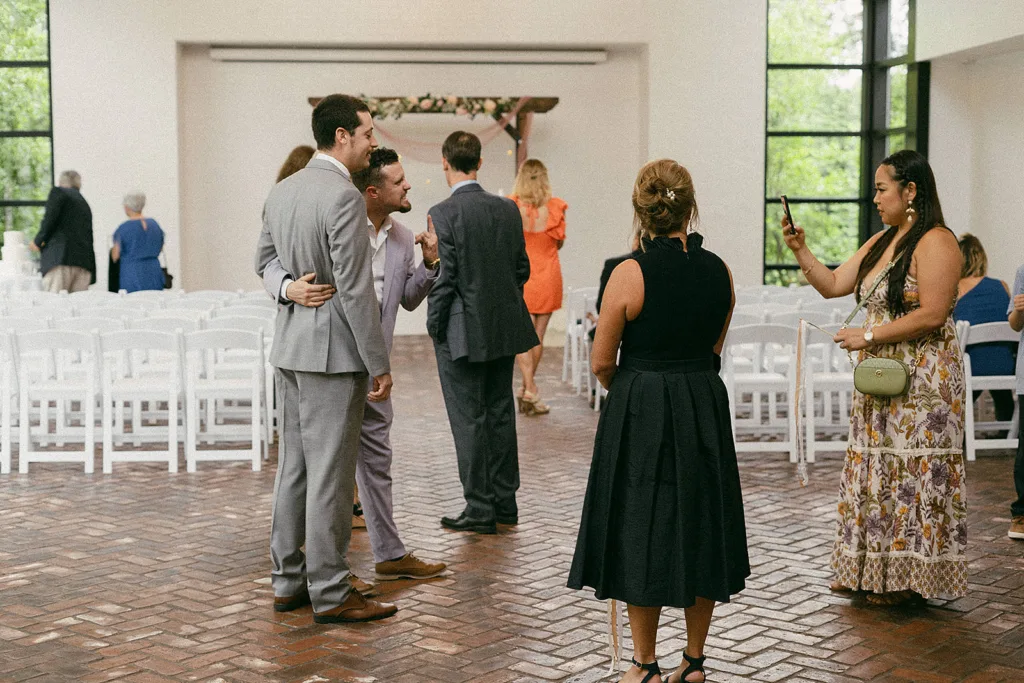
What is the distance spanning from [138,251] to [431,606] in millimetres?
10106

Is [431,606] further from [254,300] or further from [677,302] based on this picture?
[254,300]

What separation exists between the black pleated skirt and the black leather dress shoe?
2.42 meters

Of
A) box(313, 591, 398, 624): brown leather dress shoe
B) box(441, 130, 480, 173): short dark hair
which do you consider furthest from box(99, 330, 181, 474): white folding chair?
box(313, 591, 398, 624): brown leather dress shoe

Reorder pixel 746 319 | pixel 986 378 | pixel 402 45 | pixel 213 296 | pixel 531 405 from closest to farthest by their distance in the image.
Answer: pixel 986 378, pixel 746 319, pixel 531 405, pixel 213 296, pixel 402 45

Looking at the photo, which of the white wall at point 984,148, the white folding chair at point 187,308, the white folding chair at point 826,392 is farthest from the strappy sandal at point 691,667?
the white wall at point 984,148

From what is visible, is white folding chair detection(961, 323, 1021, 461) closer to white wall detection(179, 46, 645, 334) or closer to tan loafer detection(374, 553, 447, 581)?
tan loafer detection(374, 553, 447, 581)

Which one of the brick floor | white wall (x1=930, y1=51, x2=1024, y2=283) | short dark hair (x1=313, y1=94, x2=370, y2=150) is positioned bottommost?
the brick floor

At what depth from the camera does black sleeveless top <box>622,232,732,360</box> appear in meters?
3.85

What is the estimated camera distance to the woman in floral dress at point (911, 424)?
494 centimetres

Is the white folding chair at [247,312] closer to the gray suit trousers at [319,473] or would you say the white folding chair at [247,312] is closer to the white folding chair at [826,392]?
the white folding chair at [826,392]

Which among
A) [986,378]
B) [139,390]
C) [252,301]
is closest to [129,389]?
[139,390]

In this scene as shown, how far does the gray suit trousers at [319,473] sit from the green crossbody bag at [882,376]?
1974 mm

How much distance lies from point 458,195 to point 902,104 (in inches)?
459

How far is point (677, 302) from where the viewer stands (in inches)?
152
